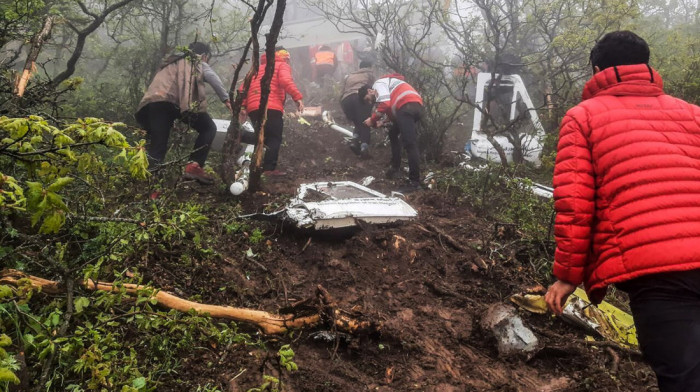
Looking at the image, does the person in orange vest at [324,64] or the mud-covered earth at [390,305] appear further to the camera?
the person in orange vest at [324,64]

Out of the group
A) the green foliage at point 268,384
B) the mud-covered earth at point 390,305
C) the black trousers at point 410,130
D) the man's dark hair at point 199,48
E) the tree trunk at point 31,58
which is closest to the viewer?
the green foliage at point 268,384

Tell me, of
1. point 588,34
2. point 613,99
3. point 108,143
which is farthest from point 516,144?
point 108,143

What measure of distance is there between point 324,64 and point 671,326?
38.6 ft

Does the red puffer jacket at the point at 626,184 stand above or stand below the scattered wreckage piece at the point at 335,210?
above

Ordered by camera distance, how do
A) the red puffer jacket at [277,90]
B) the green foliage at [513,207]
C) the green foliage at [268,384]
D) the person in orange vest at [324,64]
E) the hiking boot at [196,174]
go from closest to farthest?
the green foliage at [268,384]
the green foliage at [513,207]
the hiking boot at [196,174]
the red puffer jacket at [277,90]
the person in orange vest at [324,64]

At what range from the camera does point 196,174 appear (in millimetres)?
4246

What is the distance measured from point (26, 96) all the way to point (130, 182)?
3.17 ft

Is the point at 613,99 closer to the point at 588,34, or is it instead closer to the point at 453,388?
the point at 453,388

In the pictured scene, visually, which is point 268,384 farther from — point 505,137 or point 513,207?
point 505,137

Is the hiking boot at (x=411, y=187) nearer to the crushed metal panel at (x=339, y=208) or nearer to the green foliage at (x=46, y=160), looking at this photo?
the crushed metal panel at (x=339, y=208)

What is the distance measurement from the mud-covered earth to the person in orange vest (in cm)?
853

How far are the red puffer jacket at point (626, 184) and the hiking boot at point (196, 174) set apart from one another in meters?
3.65

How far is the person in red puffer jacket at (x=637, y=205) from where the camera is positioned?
1216mm

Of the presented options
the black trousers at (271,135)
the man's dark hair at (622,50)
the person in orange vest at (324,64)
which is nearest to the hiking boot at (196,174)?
the black trousers at (271,135)
